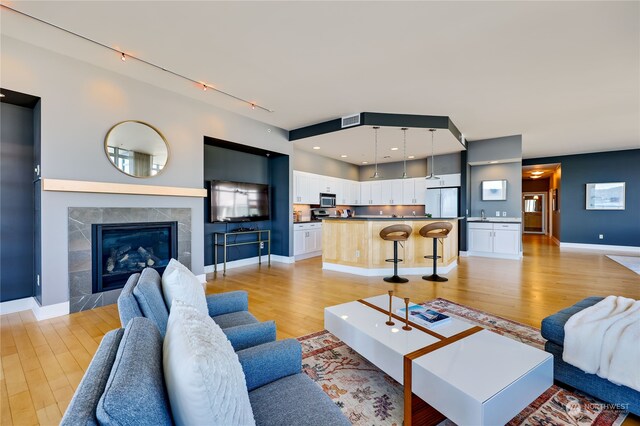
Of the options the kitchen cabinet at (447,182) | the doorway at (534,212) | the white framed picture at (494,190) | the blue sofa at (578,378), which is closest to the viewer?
the blue sofa at (578,378)

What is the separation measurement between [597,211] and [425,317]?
970 cm

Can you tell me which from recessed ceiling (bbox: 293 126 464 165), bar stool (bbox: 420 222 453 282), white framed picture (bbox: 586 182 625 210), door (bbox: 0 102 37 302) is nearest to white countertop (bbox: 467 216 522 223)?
recessed ceiling (bbox: 293 126 464 165)

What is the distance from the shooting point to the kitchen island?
5.29 meters

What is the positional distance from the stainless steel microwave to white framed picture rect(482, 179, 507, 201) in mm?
4018

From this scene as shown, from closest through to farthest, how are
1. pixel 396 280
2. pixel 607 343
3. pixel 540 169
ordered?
1. pixel 607 343
2. pixel 396 280
3. pixel 540 169

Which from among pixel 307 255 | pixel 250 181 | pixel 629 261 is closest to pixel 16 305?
pixel 250 181

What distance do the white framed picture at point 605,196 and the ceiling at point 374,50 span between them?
4326 mm

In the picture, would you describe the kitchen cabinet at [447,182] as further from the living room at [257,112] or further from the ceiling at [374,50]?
the ceiling at [374,50]

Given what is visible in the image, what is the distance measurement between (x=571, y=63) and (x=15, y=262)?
7.10 meters

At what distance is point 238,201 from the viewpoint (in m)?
5.88

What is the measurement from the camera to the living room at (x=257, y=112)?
2598 mm

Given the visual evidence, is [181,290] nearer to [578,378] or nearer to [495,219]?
[578,378]

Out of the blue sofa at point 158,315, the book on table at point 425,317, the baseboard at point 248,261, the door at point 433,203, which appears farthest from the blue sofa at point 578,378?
the door at point 433,203

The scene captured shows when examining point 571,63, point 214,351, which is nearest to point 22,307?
point 214,351
